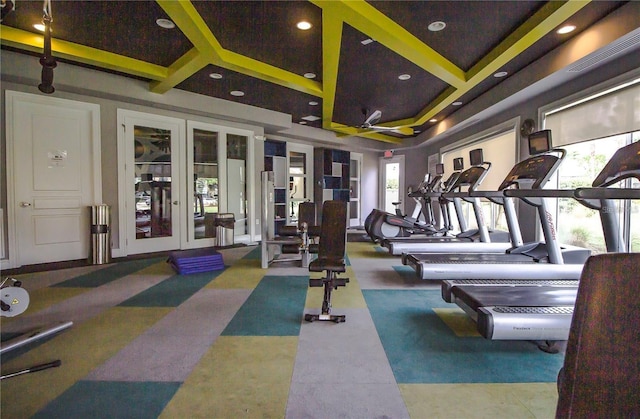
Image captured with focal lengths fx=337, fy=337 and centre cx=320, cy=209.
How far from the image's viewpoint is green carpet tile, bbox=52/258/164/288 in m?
3.99

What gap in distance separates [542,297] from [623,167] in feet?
3.43

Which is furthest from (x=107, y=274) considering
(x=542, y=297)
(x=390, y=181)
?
(x=390, y=181)

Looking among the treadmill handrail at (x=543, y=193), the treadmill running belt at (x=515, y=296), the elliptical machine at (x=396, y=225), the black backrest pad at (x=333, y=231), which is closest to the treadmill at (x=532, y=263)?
the treadmill handrail at (x=543, y=193)

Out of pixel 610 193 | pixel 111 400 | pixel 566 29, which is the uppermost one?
→ pixel 566 29

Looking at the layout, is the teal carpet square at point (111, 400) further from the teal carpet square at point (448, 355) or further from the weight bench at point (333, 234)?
the weight bench at point (333, 234)

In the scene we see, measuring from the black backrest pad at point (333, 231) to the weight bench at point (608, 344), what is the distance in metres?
2.42

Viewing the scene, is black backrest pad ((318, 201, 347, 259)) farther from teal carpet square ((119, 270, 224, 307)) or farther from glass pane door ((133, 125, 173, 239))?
glass pane door ((133, 125, 173, 239))

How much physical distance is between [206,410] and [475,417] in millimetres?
1327

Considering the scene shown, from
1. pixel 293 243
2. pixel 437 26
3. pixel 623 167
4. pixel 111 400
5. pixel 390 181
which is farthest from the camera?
pixel 390 181

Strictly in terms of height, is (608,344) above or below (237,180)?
below

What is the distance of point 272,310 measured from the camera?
313 centimetres

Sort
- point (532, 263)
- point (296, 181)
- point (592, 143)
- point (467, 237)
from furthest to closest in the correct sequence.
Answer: point (296, 181), point (467, 237), point (592, 143), point (532, 263)

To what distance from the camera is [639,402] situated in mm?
742

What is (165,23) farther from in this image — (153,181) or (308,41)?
(153,181)
